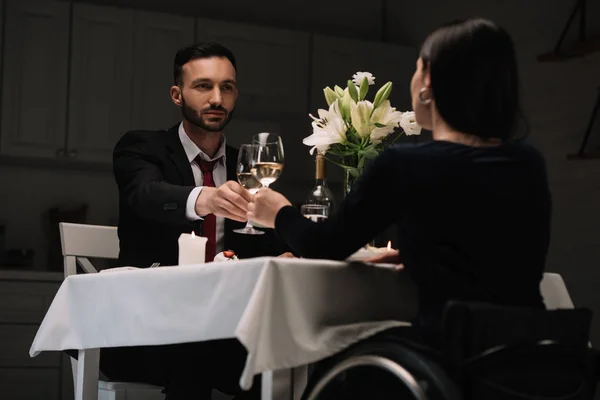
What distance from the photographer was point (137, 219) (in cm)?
284

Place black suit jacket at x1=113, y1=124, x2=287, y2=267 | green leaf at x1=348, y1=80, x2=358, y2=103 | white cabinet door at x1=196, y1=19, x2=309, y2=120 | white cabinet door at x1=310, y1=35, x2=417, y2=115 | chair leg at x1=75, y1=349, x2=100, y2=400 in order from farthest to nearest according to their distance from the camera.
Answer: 1. white cabinet door at x1=310, y1=35, x2=417, y2=115
2. white cabinet door at x1=196, y1=19, x2=309, y2=120
3. black suit jacket at x1=113, y1=124, x2=287, y2=267
4. green leaf at x1=348, y1=80, x2=358, y2=103
5. chair leg at x1=75, y1=349, x2=100, y2=400

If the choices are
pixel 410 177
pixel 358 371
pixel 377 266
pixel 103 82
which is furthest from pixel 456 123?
pixel 103 82

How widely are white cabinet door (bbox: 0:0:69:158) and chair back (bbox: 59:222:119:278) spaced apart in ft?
7.50

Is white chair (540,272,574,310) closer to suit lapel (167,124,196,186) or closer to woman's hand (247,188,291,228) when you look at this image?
woman's hand (247,188,291,228)

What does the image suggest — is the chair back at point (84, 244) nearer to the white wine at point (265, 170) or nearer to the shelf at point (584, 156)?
the white wine at point (265, 170)

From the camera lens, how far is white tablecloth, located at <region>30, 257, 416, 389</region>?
160cm

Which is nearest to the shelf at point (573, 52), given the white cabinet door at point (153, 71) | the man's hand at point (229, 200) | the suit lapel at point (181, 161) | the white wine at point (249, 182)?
the white cabinet door at point (153, 71)

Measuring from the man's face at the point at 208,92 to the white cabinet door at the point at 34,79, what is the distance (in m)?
2.23

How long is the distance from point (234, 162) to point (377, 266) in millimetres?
1343

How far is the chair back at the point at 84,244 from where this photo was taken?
280 centimetres

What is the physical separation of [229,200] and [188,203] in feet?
0.75

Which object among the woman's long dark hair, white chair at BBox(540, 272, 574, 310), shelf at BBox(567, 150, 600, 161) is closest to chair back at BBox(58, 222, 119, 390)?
white chair at BBox(540, 272, 574, 310)

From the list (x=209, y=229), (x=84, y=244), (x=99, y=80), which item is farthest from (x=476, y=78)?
(x=99, y=80)

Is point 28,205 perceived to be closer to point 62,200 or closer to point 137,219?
point 62,200
